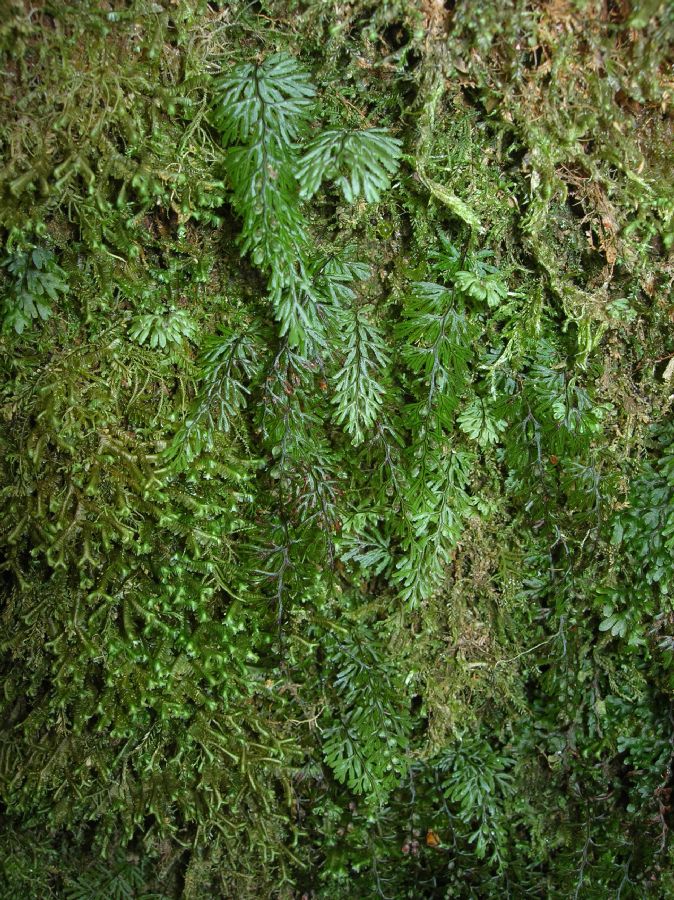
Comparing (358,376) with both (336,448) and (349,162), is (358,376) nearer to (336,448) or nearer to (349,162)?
(336,448)

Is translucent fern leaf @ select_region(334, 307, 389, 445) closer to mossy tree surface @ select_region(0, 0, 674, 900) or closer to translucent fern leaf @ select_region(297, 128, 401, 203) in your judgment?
mossy tree surface @ select_region(0, 0, 674, 900)

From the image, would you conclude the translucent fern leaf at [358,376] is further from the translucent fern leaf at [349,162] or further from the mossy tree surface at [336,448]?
the translucent fern leaf at [349,162]

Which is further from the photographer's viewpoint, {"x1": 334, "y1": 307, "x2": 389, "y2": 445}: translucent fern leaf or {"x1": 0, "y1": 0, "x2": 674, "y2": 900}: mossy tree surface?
{"x1": 334, "y1": 307, "x2": 389, "y2": 445}: translucent fern leaf

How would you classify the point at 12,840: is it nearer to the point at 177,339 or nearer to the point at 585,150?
the point at 177,339

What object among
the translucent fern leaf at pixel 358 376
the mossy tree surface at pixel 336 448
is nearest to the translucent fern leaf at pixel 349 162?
the mossy tree surface at pixel 336 448

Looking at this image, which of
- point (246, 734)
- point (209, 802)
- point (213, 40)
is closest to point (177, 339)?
point (213, 40)

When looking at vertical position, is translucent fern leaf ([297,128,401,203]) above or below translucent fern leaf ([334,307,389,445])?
above

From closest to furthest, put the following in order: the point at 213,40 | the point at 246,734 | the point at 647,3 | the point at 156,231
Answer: the point at 647,3 < the point at 213,40 < the point at 156,231 < the point at 246,734

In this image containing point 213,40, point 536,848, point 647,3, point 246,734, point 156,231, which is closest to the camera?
point 647,3

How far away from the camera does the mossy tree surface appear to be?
1189 millimetres

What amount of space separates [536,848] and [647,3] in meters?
1.94

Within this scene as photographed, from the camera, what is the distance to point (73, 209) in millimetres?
1259

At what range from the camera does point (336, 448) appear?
145 cm

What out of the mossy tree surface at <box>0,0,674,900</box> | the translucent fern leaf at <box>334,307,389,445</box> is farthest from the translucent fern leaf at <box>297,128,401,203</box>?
the translucent fern leaf at <box>334,307,389,445</box>
